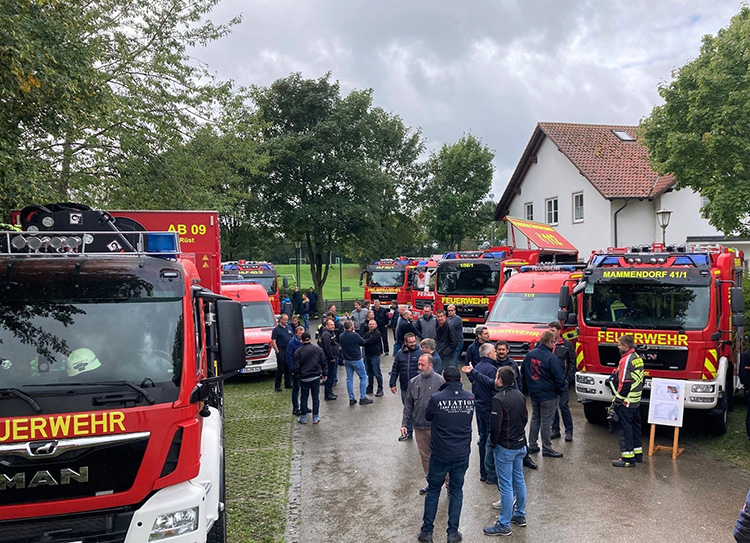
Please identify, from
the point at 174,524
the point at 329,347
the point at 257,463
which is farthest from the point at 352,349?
the point at 174,524

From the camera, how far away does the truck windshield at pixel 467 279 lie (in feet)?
56.7

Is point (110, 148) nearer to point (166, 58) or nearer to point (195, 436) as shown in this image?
point (166, 58)

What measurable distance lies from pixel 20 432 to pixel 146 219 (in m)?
5.46

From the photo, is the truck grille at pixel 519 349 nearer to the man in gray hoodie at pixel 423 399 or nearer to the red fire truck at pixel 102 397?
the man in gray hoodie at pixel 423 399

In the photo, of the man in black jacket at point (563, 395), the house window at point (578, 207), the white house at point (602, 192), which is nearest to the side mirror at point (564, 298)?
the man in black jacket at point (563, 395)

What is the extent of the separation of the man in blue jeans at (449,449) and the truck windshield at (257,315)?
10.0 m

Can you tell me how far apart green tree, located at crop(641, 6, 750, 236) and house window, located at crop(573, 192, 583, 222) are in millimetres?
9579

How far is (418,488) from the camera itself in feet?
24.5

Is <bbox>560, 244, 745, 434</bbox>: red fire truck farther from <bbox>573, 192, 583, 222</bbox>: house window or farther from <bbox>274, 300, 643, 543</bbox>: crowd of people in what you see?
<bbox>573, 192, 583, 222</bbox>: house window

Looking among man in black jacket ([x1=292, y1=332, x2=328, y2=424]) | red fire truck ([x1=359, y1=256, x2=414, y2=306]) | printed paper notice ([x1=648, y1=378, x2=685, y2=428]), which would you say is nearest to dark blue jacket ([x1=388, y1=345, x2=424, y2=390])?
man in black jacket ([x1=292, y1=332, x2=328, y2=424])

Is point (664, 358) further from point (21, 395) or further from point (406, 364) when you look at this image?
point (21, 395)

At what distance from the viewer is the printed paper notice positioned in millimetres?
8422

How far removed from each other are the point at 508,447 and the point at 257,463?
13.3ft

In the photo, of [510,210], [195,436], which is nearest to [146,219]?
[195,436]
